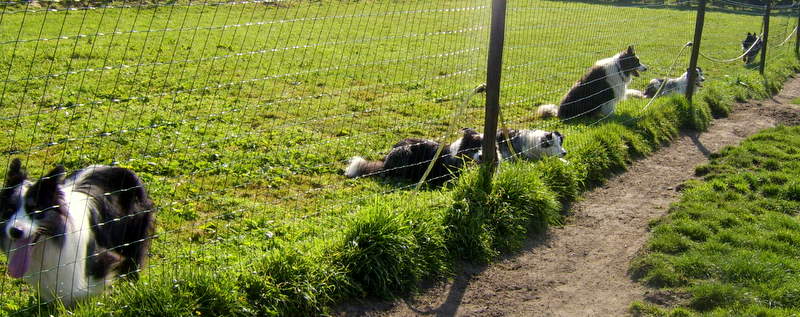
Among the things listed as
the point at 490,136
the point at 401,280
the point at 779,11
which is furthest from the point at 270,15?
the point at 779,11

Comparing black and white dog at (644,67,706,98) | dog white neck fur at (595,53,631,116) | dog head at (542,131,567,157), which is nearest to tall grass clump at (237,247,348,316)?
dog head at (542,131,567,157)

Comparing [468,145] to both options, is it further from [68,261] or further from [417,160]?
[68,261]

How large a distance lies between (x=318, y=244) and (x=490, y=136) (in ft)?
6.39

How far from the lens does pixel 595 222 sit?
236 inches

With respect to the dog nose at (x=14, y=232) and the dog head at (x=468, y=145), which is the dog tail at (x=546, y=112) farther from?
the dog nose at (x=14, y=232)

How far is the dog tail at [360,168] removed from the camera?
6867mm

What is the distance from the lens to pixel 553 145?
7203mm

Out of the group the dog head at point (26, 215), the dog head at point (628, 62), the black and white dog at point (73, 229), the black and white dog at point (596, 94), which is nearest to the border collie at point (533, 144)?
the black and white dog at point (596, 94)

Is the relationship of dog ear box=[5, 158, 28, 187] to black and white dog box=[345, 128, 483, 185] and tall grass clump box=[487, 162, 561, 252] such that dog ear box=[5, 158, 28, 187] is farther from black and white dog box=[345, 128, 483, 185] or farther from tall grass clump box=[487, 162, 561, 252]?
black and white dog box=[345, 128, 483, 185]

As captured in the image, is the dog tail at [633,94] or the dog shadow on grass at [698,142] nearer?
the dog shadow on grass at [698,142]

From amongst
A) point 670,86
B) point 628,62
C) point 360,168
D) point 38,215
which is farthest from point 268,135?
point 670,86

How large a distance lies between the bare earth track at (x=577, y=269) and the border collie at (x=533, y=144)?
2.14 ft

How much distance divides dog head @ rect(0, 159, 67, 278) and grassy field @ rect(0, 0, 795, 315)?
0.83 ft

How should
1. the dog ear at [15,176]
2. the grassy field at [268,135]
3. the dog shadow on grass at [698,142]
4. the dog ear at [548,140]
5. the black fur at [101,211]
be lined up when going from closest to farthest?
the black fur at [101,211] → the dog ear at [15,176] → the grassy field at [268,135] → the dog ear at [548,140] → the dog shadow on grass at [698,142]
